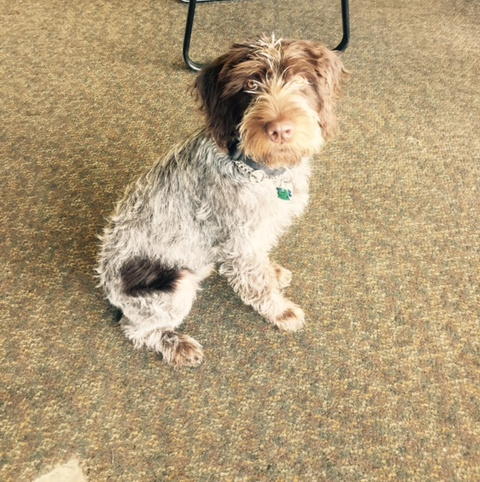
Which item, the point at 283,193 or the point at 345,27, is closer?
the point at 283,193

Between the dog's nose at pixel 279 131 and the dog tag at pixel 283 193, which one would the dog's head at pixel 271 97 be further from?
the dog tag at pixel 283 193

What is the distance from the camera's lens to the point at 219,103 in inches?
59.1

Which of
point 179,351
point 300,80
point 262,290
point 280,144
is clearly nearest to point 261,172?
point 280,144

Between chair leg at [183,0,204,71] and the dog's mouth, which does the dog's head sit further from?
chair leg at [183,0,204,71]

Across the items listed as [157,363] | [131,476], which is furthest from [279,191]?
[131,476]

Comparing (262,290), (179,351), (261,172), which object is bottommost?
(179,351)

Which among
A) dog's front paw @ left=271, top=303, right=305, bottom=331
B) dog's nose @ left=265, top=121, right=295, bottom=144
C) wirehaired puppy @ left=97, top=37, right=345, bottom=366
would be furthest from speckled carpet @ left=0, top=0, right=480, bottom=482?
dog's nose @ left=265, top=121, right=295, bottom=144

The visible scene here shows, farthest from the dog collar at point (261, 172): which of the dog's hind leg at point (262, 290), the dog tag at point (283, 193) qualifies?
the dog's hind leg at point (262, 290)

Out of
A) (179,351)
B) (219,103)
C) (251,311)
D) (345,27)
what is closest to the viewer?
(219,103)

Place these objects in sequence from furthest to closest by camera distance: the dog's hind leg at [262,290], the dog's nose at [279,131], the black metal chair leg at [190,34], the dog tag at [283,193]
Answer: the black metal chair leg at [190,34]
the dog's hind leg at [262,290]
the dog tag at [283,193]
the dog's nose at [279,131]

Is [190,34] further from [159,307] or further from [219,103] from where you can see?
[159,307]

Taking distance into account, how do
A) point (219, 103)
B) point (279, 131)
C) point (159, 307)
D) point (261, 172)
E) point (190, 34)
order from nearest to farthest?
point (279, 131) < point (219, 103) < point (261, 172) < point (159, 307) < point (190, 34)

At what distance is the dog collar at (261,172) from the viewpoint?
156cm

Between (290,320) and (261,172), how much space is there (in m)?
0.65
